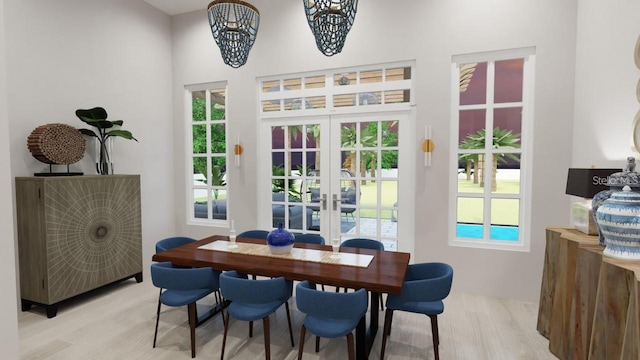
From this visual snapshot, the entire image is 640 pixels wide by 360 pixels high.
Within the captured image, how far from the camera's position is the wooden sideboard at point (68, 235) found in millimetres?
3119

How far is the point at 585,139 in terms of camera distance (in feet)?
10.1

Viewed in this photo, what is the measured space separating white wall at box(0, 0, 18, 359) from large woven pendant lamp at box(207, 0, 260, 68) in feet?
3.90

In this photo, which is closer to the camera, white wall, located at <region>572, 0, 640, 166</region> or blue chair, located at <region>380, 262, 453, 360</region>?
blue chair, located at <region>380, 262, 453, 360</region>

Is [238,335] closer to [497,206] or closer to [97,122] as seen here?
[97,122]

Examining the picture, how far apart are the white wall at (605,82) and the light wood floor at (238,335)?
168 cm

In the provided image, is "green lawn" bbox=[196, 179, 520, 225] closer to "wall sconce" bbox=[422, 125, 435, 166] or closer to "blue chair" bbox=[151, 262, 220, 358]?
"wall sconce" bbox=[422, 125, 435, 166]

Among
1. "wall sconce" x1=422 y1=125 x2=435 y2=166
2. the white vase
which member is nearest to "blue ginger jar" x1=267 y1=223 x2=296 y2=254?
"wall sconce" x1=422 y1=125 x2=435 y2=166

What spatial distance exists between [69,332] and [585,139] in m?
5.15

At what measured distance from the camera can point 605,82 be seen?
2.74 m

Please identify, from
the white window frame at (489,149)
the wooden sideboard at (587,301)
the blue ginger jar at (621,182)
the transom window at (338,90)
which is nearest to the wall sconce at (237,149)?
the transom window at (338,90)

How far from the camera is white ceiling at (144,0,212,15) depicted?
181 inches

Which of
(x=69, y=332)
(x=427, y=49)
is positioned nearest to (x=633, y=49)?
(x=427, y=49)

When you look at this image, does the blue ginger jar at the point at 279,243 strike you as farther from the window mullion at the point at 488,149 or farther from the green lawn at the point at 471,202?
the window mullion at the point at 488,149

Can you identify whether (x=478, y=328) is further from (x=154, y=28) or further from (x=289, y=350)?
(x=154, y=28)
